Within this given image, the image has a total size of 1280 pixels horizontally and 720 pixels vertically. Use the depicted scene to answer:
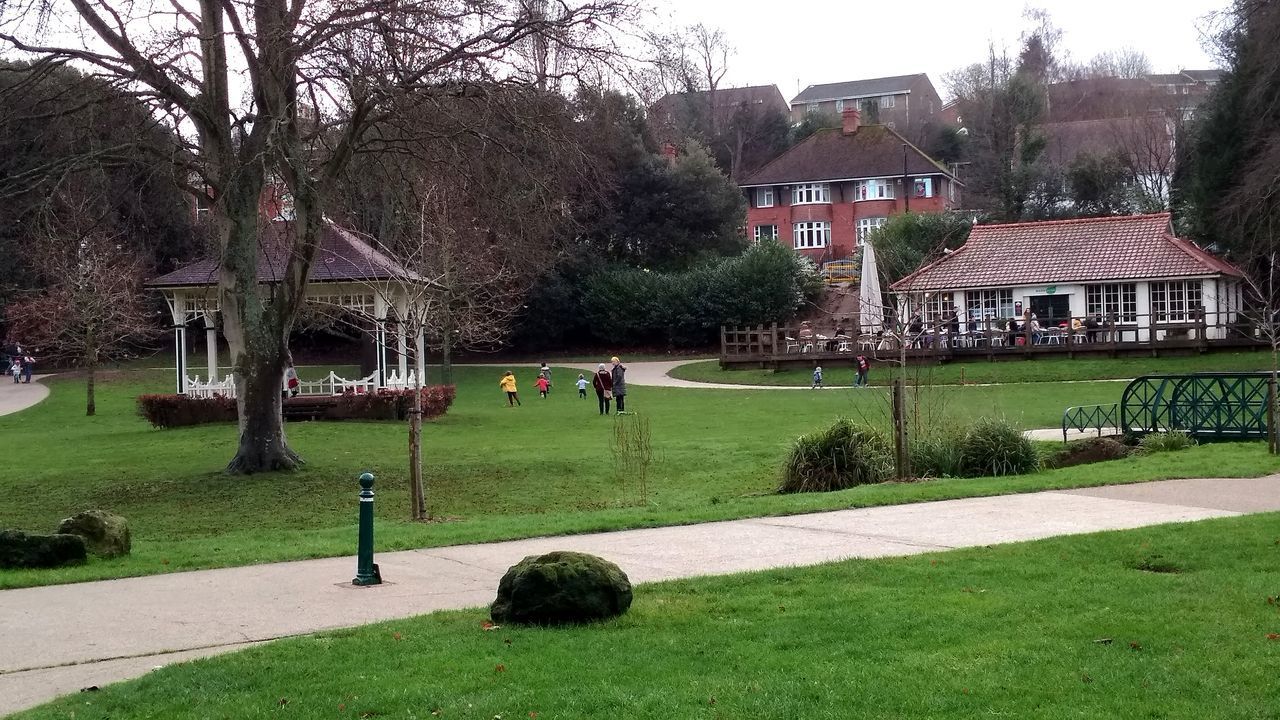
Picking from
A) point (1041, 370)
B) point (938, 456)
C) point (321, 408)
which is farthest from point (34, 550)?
point (1041, 370)

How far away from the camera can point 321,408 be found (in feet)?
101

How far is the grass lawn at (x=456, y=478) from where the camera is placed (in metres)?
13.0

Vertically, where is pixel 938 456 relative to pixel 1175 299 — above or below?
below

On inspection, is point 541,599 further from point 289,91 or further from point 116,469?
point 116,469

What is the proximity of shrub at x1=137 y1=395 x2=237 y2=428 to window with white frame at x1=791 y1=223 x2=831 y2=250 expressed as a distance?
51.3 meters

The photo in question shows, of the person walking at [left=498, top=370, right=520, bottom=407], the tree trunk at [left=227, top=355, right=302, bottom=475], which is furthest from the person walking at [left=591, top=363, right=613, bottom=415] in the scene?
the tree trunk at [left=227, top=355, right=302, bottom=475]

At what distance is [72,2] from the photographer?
59.6ft

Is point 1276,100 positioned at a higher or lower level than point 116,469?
higher

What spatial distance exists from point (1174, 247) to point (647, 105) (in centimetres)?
3527

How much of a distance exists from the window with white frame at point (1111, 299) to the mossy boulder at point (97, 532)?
4032cm

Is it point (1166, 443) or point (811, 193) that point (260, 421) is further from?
point (811, 193)

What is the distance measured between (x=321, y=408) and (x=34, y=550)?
20.1 meters

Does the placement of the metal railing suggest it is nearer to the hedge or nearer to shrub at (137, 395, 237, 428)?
the hedge

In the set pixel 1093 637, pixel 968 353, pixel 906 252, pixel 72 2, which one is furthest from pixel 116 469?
pixel 906 252
